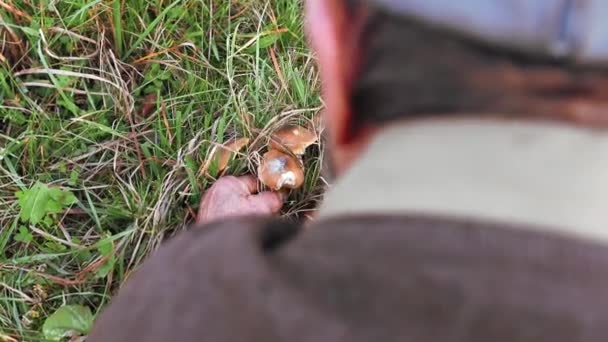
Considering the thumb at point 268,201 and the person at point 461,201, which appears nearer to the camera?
the person at point 461,201

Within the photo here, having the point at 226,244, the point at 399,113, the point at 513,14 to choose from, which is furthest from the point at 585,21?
the point at 226,244

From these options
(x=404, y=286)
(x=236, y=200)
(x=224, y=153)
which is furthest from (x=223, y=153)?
(x=404, y=286)

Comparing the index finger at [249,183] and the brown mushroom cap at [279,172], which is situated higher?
the brown mushroom cap at [279,172]

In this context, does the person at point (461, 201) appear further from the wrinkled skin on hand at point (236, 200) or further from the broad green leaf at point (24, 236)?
the broad green leaf at point (24, 236)

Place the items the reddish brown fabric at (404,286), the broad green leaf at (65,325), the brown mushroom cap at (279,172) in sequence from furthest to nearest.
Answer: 1. the brown mushroom cap at (279,172)
2. the broad green leaf at (65,325)
3. the reddish brown fabric at (404,286)

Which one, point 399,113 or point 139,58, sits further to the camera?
point 139,58

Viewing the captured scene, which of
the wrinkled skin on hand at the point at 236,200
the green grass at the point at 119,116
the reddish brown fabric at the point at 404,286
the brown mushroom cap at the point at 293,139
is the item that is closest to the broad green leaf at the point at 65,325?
the green grass at the point at 119,116

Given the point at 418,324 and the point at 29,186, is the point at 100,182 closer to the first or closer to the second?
the point at 29,186

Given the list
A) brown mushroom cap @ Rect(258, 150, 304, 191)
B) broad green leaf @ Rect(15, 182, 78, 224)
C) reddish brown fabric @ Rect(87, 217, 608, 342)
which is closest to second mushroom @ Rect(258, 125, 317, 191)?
brown mushroom cap @ Rect(258, 150, 304, 191)

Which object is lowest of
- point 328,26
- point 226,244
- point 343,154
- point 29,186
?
point 29,186
